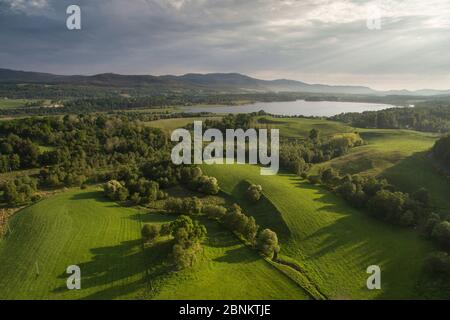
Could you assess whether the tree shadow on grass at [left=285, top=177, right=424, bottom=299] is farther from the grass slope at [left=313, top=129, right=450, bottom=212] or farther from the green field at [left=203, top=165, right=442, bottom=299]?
the grass slope at [left=313, top=129, right=450, bottom=212]

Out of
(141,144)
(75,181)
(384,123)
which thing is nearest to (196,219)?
(75,181)

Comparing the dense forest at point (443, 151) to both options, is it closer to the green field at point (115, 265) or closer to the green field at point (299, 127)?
the green field at point (299, 127)

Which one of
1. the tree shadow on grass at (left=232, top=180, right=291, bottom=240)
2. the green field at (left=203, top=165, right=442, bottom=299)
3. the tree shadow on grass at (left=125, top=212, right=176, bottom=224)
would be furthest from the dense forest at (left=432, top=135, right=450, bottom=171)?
the tree shadow on grass at (left=125, top=212, right=176, bottom=224)

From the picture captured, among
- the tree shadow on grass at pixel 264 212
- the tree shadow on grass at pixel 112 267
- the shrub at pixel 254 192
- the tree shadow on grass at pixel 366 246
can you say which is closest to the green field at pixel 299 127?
the tree shadow on grass at pixel 264 212

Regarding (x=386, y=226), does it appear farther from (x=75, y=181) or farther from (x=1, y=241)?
(x=75, y=181)

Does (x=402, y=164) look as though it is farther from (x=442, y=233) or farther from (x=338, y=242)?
(x=338, y=242)
